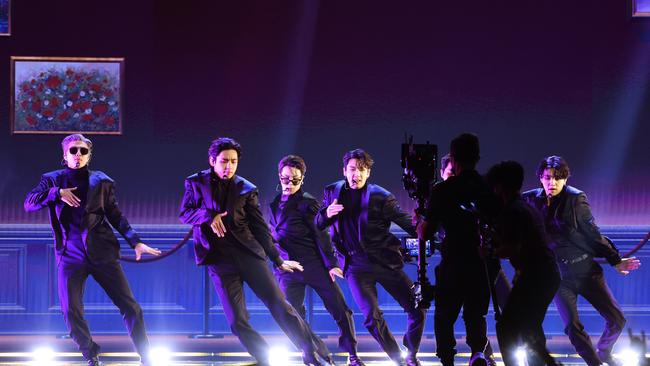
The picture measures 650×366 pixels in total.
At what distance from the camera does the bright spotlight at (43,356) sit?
7.84 metres

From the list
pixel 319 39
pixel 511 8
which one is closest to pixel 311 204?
pixel 319 39

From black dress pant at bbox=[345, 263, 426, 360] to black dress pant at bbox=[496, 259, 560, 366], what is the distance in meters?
1.52

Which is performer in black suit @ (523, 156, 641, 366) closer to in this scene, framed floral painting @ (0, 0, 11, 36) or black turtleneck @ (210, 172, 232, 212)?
black turtleneck @ (210, 172, 232, 212)

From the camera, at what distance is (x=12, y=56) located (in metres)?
9.66

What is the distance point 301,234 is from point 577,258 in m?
2.07

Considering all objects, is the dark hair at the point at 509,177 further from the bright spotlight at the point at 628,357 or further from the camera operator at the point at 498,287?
the bright spotlight at the point at 628,357

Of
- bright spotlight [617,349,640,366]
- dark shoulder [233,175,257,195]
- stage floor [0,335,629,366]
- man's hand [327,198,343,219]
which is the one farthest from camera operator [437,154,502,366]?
dark shoulder [233,175,257,195]

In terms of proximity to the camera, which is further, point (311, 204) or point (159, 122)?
point (159, 122)

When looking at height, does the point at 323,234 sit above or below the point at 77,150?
below

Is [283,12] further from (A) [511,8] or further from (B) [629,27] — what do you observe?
(B) [629,27]

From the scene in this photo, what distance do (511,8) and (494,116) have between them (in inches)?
41.3

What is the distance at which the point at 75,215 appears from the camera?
733 cm

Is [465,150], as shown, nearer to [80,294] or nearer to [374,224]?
[374,224]

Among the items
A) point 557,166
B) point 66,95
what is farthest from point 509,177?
point 66,95
